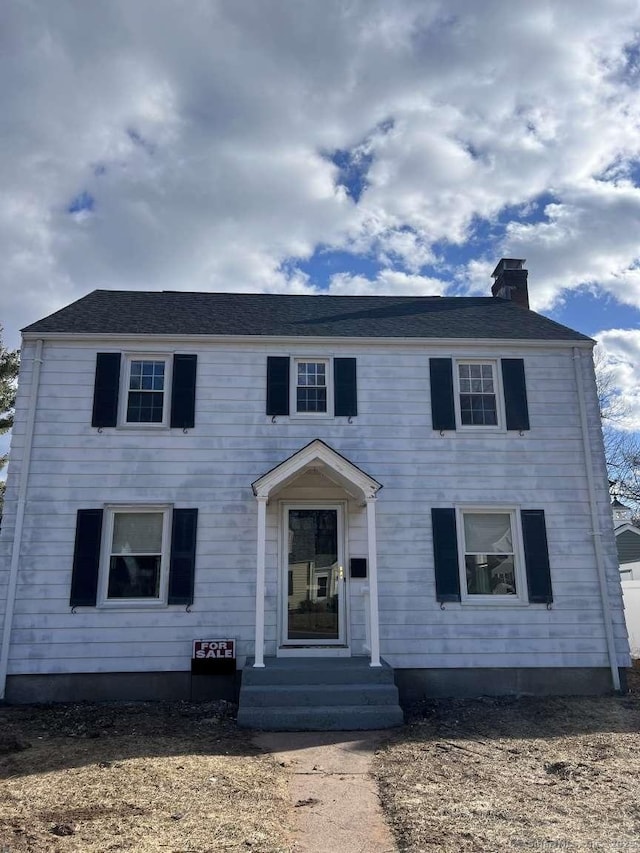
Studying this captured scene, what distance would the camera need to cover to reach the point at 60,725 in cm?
771

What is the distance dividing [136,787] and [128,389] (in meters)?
6.27

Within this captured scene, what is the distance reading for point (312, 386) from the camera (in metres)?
10.3

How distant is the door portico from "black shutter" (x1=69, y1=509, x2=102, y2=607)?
252 centimetres

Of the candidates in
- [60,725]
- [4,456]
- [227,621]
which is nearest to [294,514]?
[227,621]

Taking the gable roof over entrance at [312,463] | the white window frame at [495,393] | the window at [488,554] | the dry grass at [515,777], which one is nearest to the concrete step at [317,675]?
the dry grass at [515,777]

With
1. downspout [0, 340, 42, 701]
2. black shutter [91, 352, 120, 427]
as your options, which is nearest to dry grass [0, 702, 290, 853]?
downspout [0, 340, 42, 701]

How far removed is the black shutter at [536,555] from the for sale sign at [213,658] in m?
4.73

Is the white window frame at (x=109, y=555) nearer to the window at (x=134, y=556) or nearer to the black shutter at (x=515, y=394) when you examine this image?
the window at (x=134, y=556)

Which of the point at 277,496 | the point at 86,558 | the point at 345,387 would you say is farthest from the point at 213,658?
the point at 345,387

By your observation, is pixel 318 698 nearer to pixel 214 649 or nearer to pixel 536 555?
pixel 214 649

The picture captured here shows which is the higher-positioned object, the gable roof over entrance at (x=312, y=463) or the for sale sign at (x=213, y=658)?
the gable roof over entrance at (x=312, y=463)

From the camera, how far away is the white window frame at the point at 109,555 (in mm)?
9211

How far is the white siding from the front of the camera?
915 centimetres

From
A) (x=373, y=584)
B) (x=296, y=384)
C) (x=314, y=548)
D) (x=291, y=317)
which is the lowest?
(x=373, y=584)
